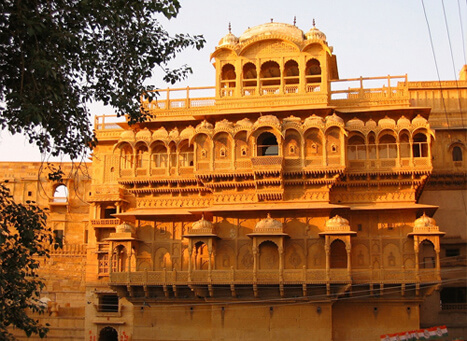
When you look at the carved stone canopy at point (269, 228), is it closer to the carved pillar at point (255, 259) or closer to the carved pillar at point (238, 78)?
the carved pillar at point (255, 259)

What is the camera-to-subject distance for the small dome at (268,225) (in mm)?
25578

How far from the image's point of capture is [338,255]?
2652 centimetres

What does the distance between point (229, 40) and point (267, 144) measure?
474 centimetres

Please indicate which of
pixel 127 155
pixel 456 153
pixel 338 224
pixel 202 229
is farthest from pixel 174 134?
pixel 456 153

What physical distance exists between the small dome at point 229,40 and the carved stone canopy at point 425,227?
10523 millimetres

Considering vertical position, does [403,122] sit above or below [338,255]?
above

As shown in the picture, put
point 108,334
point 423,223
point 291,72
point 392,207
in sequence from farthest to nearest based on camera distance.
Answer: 1. point 108,334
2. point 291,72
3. point 392,207
4. point 423,223

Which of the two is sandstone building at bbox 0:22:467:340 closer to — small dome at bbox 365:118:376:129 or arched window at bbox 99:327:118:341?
small dome at bbox 365:118:376:129

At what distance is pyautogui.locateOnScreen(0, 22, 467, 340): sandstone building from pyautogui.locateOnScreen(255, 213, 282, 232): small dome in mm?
39

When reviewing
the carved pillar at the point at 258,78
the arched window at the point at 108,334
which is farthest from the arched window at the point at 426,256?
the arched window at the point at 108,334

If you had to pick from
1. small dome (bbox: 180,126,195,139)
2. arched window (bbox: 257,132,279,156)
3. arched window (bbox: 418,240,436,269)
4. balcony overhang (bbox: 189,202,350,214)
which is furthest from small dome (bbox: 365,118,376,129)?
small dome (bbox: 180,126,195,139)

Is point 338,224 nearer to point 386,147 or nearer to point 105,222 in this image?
point 386,147

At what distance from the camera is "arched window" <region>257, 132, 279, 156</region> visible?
90.3 feet

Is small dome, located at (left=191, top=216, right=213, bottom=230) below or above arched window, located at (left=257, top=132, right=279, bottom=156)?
below
